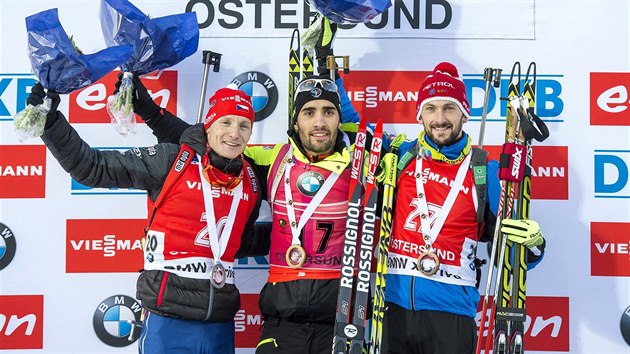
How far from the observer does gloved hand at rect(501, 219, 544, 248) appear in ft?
12.6

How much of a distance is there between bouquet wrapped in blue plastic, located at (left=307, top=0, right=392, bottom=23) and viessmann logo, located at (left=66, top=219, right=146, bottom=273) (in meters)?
1.92

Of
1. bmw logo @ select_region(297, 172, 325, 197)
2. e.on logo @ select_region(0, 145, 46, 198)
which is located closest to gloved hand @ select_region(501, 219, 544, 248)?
bmw logo @ select_region(297, 172, 325, 197)

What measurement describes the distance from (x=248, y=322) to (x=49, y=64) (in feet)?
7.17

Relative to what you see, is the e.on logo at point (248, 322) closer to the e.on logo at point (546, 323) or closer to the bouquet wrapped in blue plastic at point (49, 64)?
the e.on logo at point (546, 323)

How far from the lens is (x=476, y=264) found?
402cm

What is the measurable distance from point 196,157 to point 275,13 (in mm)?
1403

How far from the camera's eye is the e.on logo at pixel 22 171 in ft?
16.1

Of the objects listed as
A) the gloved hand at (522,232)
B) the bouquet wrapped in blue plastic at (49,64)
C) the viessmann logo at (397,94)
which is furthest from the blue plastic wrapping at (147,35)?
the gloved hand at (522,232)

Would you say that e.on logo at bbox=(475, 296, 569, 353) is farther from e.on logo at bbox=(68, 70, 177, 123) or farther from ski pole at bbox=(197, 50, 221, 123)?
e.on logo at bbox=(68, 70, 177, 123)

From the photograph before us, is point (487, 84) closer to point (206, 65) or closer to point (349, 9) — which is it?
point (349, 9)

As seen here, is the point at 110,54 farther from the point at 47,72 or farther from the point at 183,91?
the point at 183,91

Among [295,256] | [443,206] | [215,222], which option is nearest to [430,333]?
[443,206]

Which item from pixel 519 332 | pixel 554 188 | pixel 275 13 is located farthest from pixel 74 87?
pixel 554 188

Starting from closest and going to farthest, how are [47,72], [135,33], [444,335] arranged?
1. [47,72]
2. [444,335]
3. [135,33]
